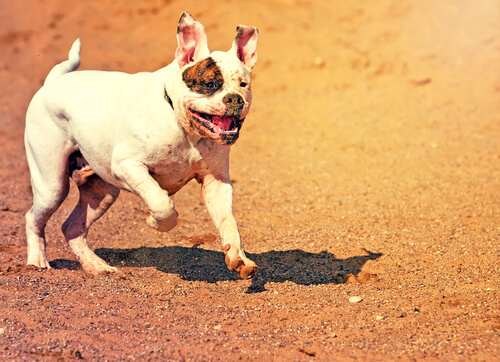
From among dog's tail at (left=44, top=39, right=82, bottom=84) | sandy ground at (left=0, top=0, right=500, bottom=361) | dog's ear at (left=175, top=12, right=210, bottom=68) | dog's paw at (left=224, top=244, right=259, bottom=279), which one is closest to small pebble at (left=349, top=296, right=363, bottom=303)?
sandy ground at (left=0, top=0, right=500, bottom=361)

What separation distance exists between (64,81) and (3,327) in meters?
2.05

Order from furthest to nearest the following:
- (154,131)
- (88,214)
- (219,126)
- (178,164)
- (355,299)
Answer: (88,214) → (355,299) → (178,164) → (154,131) → (219,126)

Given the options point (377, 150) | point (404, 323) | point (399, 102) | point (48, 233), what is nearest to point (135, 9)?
point (399, 102)

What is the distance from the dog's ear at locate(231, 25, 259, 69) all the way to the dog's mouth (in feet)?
1.48

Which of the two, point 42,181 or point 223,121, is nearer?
point 223,121

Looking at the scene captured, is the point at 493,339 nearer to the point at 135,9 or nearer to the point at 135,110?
the point at 135,110

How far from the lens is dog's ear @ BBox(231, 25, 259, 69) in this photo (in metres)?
4.42

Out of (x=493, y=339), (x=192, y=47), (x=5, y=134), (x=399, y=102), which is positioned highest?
(x=192, y=47)

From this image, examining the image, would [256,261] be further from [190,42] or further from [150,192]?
[190,42]

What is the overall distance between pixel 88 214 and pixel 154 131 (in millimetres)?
1558

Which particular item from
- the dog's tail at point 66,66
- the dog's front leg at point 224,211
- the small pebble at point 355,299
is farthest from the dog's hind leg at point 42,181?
the small pebble at point 355,299

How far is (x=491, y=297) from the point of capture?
471 cm

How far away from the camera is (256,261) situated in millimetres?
5777

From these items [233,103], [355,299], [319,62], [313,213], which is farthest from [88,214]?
[319,62]
